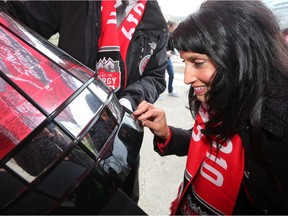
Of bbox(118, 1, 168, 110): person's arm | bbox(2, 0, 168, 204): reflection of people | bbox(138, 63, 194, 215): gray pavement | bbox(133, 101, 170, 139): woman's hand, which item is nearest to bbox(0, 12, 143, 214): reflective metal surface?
bbox(133, 101, 170, 139): woman's hand

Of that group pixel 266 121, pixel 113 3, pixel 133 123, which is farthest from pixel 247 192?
pixel 113 3

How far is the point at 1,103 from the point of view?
1.61ft

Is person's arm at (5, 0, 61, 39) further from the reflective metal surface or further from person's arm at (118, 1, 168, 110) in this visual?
the reflective metal surface

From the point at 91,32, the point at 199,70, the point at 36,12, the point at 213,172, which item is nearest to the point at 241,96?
the point at 199,70

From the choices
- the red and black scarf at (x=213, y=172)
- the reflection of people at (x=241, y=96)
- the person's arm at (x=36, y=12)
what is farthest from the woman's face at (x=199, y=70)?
the person's arm at (x=36, y=12)

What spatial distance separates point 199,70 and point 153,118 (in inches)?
11.5

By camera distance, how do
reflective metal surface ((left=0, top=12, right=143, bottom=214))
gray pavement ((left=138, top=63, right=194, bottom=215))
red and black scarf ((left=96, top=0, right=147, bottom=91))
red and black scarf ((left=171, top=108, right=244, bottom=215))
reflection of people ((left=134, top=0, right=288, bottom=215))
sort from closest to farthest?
1. reflective metal surface ((left=0, top=12, right=143, bottom=214))
2. reflection of people ((left=134, top=0, right=288, bottom=215))
3. red and black scarf ((left=171, top=108, right=244, bottom=215))
4. red and black scarf ((left=96, top=0, right=147, bottom=91))
5. gray pavement ((left=138, top=63, right=194, bottom=215))

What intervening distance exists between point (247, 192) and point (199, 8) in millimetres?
656

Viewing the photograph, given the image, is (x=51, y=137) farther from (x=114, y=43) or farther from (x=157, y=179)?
(x=157, y=179)

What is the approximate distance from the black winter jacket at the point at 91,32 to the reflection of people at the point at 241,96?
290mm

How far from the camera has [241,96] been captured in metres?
0.82

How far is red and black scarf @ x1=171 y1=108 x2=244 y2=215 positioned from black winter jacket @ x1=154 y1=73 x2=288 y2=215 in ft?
0.11

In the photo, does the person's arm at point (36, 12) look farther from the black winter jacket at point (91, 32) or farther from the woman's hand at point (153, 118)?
→ the woman's hand at point (153, 118)

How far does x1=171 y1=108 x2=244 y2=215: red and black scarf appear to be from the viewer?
0.89 m
